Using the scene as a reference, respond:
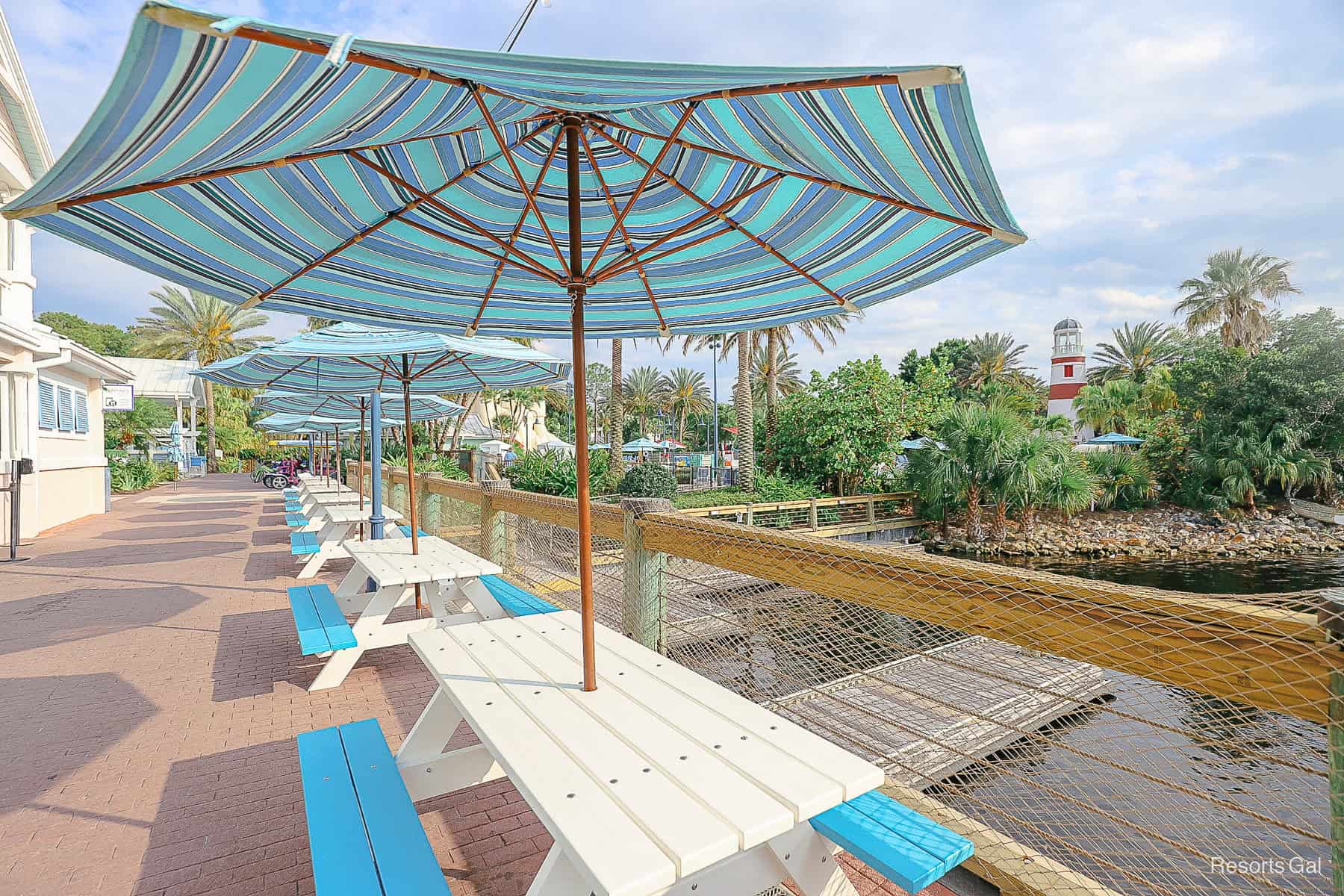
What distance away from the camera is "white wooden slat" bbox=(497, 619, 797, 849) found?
1.39 meters

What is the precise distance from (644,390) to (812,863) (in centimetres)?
5689

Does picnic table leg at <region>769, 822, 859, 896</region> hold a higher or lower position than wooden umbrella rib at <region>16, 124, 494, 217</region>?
lower

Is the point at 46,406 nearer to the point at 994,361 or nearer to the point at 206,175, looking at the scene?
the point at 206,175

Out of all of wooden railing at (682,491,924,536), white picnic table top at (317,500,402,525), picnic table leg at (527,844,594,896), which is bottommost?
wooden railing at (682,491,924,536)

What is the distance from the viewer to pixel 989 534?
61.5 ft

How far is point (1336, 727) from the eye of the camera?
4.17 feet

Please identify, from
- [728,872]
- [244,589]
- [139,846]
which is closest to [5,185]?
[244,589]

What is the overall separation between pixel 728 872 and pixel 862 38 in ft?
31.2

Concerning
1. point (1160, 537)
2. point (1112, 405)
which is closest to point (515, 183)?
point (1160, 537)

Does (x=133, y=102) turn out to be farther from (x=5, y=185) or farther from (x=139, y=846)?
(x=5, y=185)

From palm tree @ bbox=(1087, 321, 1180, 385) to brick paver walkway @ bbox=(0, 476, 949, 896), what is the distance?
4331 cm

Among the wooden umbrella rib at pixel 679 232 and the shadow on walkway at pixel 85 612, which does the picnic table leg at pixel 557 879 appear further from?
the shadow on walkway at pixel 85 612

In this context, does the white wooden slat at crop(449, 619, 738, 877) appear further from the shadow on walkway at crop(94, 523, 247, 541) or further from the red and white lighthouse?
the red and white lighthouse

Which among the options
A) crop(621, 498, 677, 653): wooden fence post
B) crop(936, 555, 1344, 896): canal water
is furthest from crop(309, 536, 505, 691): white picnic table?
crop(936, 555, 1344, 896): canal water
